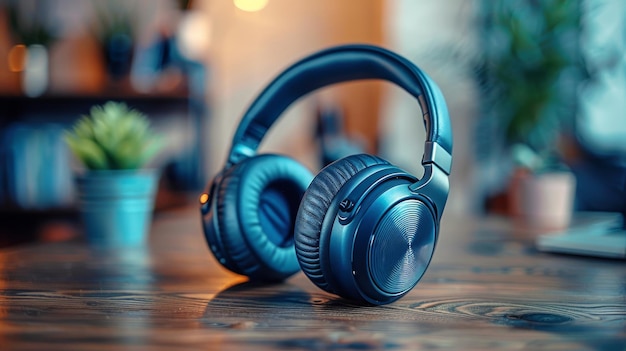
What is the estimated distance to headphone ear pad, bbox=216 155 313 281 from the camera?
2.26 feet

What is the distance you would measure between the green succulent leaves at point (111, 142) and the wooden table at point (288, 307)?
6.1 inches

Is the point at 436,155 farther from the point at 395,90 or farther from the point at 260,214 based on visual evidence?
the point at 395,90

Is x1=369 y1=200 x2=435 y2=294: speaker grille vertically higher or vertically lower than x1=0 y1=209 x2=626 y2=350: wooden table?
higher

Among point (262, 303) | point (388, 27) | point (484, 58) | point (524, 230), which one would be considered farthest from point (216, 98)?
point (262, 303)

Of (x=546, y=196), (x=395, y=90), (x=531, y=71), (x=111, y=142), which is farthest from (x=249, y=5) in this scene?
(x=111, y=142)

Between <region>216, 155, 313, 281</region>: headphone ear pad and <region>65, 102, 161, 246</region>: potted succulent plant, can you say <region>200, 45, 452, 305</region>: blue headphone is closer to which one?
<region>216, 155, 313, 281</region>: headphone ear pad

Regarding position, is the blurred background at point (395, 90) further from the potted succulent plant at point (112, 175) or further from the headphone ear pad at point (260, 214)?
the headphone ear pad at point (260, 214)

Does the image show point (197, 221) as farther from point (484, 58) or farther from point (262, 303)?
point (484, 58)

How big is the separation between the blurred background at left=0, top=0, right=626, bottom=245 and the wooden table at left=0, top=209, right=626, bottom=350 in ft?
4.27

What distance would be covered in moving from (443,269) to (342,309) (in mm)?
266

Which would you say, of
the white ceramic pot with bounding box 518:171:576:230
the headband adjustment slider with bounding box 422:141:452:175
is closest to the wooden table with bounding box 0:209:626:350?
the headband adjustment slider with bounding box 422:141:452:175

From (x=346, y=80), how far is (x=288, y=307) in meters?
0.26

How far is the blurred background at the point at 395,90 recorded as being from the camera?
6.89 feet

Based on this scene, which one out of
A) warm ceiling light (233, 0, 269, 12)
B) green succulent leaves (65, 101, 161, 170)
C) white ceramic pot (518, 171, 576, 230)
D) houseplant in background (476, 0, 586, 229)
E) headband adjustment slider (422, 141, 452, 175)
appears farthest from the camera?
warm ceiling light (233, 0, 269, 12)
